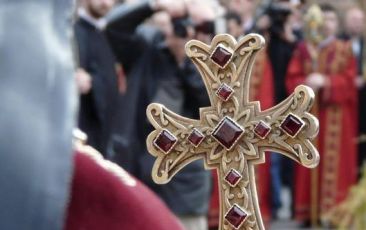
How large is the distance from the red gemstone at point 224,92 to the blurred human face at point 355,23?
9.87 m

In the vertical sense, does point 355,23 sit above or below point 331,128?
above

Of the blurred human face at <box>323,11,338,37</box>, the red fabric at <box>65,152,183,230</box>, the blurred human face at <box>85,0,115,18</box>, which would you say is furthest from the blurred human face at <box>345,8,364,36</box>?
the red fabric at <box>65,152,183,230</box>

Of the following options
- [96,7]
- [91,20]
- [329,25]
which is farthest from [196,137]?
[329,25]

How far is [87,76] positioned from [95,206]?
4812mm

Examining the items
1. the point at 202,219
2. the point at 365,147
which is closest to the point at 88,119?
the point at 202,219

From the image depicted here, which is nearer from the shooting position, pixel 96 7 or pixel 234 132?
pixel 234 132

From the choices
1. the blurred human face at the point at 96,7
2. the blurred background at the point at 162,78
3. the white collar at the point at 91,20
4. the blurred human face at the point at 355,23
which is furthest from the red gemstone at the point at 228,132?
the blurred human face at the point at 355,23

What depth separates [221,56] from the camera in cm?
193

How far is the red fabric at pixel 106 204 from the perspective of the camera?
4.53 feet

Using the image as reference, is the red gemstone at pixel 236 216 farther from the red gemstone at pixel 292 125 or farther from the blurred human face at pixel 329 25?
the blurred human face at pixel 329 25

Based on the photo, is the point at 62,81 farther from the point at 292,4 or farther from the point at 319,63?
the point at 319,63

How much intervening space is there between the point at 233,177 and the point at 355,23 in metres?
10.2

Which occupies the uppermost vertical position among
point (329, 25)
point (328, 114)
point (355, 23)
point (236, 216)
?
point (355, 23)

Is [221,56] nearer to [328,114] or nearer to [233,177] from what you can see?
[233,177]
